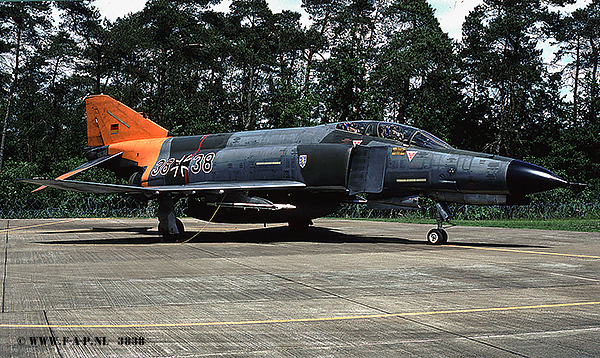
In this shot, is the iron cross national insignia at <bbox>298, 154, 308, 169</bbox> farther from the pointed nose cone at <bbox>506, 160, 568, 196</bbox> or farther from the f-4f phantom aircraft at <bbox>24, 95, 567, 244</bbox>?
the pointed nose cone at <bbox>506, 160, 568, 196</bbox>

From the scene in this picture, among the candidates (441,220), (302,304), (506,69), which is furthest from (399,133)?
(506,69)

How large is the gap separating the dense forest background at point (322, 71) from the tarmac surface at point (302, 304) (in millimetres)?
35957

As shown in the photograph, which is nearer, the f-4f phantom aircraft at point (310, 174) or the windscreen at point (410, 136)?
the f-4f phantom aircraft at point (310, 174)

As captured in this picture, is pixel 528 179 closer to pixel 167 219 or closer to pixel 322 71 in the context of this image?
pixel 167 219

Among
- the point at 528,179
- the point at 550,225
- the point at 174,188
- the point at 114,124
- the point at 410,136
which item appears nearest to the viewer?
the point at 528,179

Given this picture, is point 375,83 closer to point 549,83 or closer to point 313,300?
point 549,83

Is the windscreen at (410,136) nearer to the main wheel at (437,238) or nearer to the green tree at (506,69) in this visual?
the main wheel at (437,238)

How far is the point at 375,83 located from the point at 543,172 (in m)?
42.3

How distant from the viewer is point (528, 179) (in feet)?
38.5

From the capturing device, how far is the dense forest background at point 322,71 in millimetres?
48000

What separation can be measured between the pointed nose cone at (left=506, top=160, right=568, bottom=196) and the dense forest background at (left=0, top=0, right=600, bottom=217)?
1333 inches

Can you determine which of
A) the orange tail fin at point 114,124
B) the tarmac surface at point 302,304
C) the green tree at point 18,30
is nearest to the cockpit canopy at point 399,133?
the tarmac surface at point 302,304

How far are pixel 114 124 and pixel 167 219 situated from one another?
6.25 meters

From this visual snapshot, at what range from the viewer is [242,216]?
51.2ft
